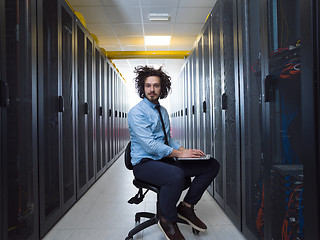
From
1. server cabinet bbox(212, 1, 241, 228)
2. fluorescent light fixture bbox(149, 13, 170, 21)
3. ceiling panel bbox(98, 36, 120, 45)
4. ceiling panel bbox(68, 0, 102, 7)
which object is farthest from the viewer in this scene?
ceiling panel bbox(98, 36, 120, 45)

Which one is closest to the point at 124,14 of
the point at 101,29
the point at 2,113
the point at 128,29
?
the point at 128,29

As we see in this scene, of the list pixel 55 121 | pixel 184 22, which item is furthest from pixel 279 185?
pixel 184 22

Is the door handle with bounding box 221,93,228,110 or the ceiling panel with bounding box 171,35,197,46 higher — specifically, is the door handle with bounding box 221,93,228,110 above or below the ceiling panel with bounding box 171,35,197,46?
below

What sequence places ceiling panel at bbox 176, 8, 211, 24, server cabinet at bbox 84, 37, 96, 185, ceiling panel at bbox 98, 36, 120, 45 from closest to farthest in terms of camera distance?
server cabinet at bbox 84, 37, 96, 185, ceiling panel at bbox 176, 8, 211, 24, ceiling panel at bbox 98, 36, 120, 45

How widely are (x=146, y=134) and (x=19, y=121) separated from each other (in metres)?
0.79

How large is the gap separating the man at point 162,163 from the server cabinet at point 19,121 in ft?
2.19

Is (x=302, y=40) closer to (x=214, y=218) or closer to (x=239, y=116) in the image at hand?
(x=239, y=116)

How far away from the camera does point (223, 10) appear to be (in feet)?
7.15

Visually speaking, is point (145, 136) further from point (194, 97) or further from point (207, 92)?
point (194, 97)

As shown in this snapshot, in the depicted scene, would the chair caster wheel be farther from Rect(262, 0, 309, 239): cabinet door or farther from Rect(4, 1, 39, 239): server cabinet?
Rect(4, 1, 39, 239): server cabinet

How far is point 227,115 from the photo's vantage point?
2.14 m

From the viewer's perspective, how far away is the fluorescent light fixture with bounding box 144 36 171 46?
17.9 feet

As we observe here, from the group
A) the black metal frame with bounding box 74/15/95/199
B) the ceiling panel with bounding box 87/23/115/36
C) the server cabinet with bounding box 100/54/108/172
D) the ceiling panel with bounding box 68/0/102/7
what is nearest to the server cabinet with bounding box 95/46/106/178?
the server cabinet with bounding box 100/54/108/172

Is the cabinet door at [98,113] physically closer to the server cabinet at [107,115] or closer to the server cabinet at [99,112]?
the server cabinet at [99,112]
